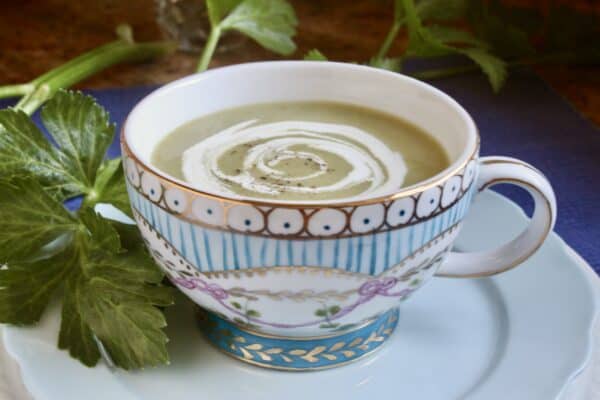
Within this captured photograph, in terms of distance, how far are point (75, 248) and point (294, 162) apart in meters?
0.19

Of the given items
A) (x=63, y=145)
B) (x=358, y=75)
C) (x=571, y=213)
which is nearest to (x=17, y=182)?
(x=63, y=145)

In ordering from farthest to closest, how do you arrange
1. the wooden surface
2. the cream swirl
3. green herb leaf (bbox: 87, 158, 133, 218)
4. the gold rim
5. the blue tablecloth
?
the wooden surface → the blue tablecloth → green herb leaf (bbox: 87, 158, 133, 218) → the cream swirl → the gold rim

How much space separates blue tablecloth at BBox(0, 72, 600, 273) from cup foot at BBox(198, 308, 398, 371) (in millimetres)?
312

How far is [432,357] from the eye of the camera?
26.6 inches

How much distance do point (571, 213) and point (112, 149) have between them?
0.56 meters

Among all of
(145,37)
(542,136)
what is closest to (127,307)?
(542,136)

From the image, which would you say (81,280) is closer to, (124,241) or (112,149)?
(124,241)

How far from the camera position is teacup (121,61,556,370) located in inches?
22.5

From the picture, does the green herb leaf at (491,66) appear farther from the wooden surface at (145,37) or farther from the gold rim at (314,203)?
the gold rim at (314,203)

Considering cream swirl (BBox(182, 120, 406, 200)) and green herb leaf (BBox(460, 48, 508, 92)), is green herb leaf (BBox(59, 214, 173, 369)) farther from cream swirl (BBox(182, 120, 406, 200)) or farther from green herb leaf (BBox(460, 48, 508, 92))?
green herb leaf (BBox(460, 48, 508, 92))

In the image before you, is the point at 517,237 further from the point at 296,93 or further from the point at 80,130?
the point at 80,130

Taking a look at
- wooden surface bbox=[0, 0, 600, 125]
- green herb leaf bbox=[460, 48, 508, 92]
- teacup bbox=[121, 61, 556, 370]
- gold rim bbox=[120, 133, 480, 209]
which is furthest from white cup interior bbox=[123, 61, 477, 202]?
wooden surface bbox=[0, 0, 600, 125]

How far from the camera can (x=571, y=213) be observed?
979 mm

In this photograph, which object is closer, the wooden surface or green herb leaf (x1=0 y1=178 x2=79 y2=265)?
green herb leaf (x1=0 y1=178 x2=79 y2=265)
